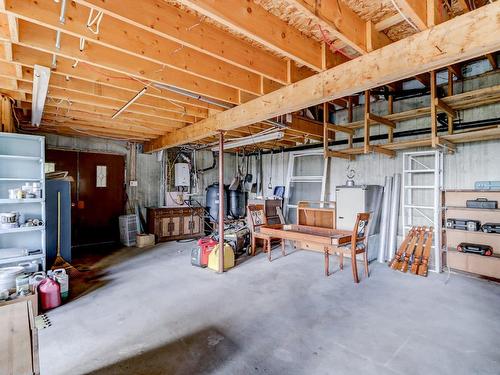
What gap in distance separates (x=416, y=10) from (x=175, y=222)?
6115 millimetres

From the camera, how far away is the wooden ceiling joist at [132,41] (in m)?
1.99

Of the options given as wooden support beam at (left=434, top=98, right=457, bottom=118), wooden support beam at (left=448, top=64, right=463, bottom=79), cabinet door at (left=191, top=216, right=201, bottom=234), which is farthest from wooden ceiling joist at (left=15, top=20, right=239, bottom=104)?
cabinet door at (left=191, top=216, right=201, bottom=234)

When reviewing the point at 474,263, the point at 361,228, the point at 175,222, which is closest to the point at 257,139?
the point at 361,228

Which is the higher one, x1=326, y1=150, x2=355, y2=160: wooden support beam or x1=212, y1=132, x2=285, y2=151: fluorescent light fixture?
x1=212, y1=132, x2=285, y2=151: fluorescent light fixture

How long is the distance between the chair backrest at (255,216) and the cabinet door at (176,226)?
2151 millimetres

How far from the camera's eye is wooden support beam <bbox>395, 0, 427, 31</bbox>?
6.02 ft

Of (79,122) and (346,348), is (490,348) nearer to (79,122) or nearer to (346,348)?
(346,348)

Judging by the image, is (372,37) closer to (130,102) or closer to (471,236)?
(130,102)

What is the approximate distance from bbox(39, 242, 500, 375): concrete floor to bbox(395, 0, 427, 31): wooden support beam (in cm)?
261

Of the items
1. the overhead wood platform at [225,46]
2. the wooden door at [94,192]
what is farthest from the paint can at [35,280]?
the wooden door at [94,192]

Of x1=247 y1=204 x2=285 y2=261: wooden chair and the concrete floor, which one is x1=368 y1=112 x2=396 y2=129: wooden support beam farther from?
x1=247 y1=204 x2=285 y2=261: wooden chair

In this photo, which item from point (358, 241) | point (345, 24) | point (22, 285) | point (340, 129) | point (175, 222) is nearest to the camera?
point (345, 24)

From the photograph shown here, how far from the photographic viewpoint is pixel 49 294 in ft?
9.93

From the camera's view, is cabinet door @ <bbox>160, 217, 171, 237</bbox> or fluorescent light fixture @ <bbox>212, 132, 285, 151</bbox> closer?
fluorescent light fixture @ <bbox>212, 132, 285, 151</bbox>
